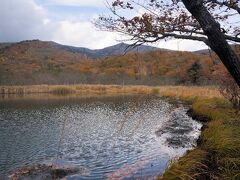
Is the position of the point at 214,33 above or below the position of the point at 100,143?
above

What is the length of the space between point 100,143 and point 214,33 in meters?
14.6

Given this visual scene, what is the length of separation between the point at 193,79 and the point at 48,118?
3953 cm

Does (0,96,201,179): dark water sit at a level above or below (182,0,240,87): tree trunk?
below

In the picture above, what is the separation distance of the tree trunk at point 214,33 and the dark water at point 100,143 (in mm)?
3992

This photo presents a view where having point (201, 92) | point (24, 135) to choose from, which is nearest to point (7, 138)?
point (24, 135)

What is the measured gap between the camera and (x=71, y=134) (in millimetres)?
21219

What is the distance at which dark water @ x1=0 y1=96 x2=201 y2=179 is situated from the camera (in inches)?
517

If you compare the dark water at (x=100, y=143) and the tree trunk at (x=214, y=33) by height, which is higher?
the tree trunk at (x=214, y=33)

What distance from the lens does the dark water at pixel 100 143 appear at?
1312 cm

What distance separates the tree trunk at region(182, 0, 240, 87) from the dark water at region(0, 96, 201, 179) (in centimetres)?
399

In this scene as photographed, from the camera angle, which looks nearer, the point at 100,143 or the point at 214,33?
the point at 214,33

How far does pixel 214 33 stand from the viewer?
4.13 metres

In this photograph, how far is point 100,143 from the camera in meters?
18.2

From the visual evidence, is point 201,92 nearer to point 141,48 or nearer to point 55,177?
point 55,177
